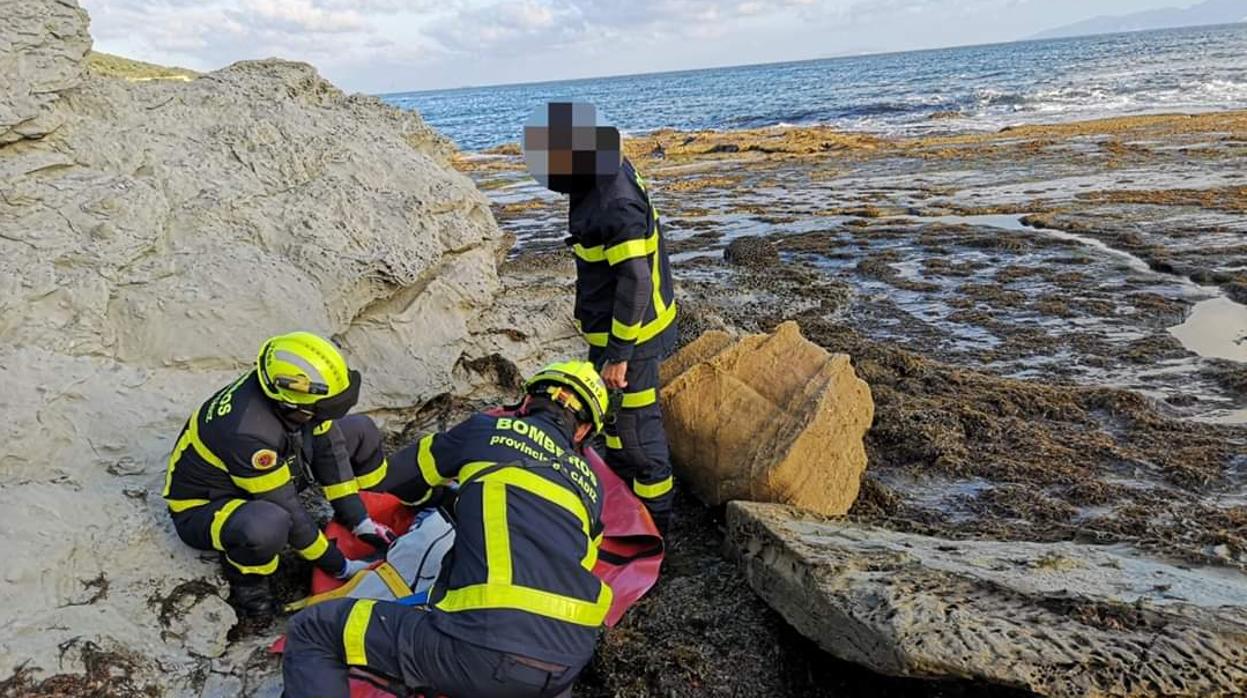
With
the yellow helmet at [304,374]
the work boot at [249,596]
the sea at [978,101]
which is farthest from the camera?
the sea at [978,101]

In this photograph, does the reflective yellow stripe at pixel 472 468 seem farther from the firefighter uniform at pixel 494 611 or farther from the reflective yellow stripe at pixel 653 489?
the reflective yellow stripe at pixel 653 489

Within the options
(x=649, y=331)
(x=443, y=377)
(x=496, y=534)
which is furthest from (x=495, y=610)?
(x=443, y=377)

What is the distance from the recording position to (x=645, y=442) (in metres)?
4.46

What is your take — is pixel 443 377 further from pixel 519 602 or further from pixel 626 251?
pixel 519 602

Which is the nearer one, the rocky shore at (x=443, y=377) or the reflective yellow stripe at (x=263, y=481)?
the rocky shore at (x=443, y=377)

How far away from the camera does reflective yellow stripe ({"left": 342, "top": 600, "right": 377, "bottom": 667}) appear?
2730 millimetres

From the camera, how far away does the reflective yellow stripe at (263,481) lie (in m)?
3.62

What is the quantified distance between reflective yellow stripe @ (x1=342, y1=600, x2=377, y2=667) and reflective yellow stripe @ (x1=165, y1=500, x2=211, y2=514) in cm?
130

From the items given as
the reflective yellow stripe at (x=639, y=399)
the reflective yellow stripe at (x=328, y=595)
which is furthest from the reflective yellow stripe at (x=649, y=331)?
the reflective yellow stripe at (x=328, y=595)

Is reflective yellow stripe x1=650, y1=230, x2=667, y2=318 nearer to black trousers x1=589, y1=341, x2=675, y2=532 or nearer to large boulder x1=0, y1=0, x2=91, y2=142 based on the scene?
black trousers x1=589, y1=341, x2=675, y2=532

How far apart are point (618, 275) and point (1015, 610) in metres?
2.22

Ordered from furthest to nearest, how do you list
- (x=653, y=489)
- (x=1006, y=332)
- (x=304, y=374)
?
1. (x=1006, y=332)
2. (x=653, y=489)
3. (x=304, y=374)

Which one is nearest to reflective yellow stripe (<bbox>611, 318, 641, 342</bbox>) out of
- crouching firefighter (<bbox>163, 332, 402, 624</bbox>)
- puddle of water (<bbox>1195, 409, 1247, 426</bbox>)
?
crouching firefighter (<bbox>163, 332, 402, 624</bbox>)

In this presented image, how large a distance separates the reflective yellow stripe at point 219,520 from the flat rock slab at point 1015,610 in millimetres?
2313
